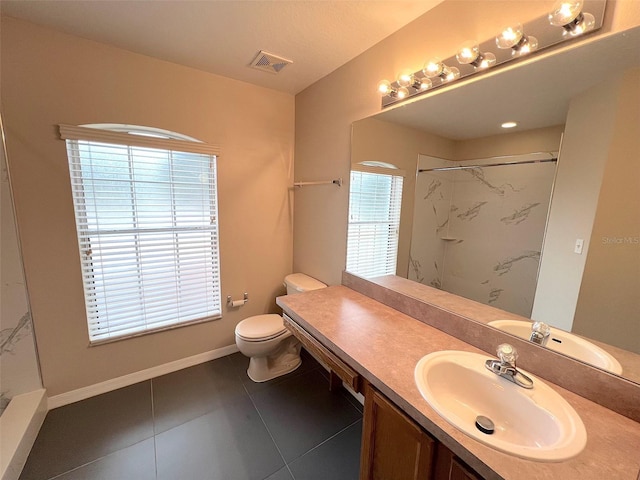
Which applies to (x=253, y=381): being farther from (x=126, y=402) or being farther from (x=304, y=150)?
(x=304, y=150)

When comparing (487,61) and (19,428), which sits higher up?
(487,61)

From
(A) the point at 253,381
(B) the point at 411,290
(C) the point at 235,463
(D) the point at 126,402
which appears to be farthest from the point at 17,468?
(B) the point at 411,290

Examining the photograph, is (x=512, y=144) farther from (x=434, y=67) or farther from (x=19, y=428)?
(x=19, y=428)

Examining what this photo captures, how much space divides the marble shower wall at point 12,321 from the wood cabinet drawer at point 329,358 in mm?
1706

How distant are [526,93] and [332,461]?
2.10 metres

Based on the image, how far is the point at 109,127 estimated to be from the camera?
1.86 m

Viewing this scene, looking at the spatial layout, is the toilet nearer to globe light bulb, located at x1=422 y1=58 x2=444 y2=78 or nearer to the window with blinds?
the window with blinds

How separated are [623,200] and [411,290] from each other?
91 cm

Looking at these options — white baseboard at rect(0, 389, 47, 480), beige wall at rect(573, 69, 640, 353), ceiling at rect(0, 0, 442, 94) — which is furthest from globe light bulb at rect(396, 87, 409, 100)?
white baseboard at rect(0, 389, 47, 480)

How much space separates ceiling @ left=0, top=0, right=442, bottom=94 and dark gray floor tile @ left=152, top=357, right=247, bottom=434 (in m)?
2.49

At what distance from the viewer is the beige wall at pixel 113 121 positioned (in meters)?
1.57

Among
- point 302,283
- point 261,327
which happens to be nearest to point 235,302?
point 261,327

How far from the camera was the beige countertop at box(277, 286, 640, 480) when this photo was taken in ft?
2.06

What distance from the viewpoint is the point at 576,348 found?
940mm
